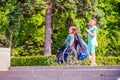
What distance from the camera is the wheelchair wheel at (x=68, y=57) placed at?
13.9 metres

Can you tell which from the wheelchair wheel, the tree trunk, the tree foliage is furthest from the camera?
the tree trunk

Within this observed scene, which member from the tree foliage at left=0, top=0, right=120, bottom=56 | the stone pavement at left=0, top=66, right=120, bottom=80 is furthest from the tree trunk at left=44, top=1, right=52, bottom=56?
the stone pavement at left=0, top=66, right=120, bottom=80

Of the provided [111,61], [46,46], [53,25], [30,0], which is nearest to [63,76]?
[111,61]

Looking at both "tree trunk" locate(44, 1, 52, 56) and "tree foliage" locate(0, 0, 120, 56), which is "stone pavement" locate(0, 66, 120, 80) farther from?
"tree trunk" locate(44, 1, 52, 56)

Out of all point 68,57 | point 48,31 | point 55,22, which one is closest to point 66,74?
point 68,57

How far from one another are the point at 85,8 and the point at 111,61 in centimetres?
578

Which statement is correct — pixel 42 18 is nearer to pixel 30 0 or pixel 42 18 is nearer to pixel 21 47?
pixel 21 47

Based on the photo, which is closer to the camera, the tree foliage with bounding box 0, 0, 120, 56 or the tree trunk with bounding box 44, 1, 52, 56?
the tree foliage with bounding box 0, 0, 120, 56

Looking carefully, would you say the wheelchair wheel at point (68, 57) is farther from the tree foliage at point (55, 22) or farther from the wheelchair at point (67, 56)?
the tree foliage at point (55, 22)

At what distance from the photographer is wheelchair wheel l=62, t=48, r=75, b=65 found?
13922mm

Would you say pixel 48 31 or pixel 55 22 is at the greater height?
pixel 55 22

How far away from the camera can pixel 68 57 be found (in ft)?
46.1

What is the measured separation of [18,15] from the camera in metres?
26.5

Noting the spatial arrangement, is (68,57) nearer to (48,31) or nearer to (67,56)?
(67,56)
